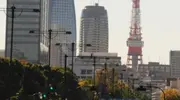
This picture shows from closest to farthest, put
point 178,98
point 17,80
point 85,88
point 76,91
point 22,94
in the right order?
point 22,94 < point 17,80 < point 76,91 < point 85,88 < point 178,98

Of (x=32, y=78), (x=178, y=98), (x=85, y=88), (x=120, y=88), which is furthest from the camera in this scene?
(x=178, y=98)

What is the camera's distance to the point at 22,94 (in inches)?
2810

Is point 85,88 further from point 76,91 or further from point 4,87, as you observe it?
point 4,87

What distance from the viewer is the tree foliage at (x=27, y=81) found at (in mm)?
76688

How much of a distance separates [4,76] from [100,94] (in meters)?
55.2

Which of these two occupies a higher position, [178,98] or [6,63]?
[6,63]

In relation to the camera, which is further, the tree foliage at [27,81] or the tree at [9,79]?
the tree foliage at [27,81]

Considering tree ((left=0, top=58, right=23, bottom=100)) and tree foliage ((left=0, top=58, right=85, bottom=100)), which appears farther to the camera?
tree foliage ((left=0, top=58, right=85, bottom=100))

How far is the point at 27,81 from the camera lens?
297 feet

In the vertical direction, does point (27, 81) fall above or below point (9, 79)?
below

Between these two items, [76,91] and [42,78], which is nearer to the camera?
[42,78]

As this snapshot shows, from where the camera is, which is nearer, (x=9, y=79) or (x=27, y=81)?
(x=9, y=79)

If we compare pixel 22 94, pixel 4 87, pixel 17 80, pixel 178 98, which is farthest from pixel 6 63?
pixel 178 98

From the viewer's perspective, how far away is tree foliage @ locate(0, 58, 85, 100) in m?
76.7
